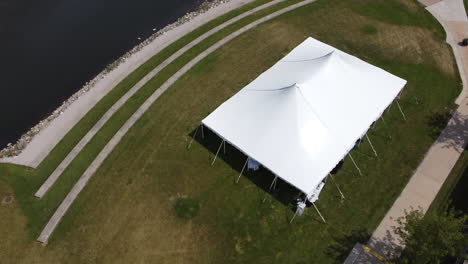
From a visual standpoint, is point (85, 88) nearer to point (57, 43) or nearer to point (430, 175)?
point (57, 43)

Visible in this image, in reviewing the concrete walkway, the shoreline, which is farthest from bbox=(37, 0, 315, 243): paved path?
the concrete walkway

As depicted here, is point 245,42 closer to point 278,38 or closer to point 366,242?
point 278,38

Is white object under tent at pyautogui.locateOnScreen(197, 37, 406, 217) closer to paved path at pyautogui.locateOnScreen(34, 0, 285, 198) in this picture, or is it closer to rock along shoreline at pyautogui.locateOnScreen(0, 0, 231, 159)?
paved path at pyautogui.locateOnScreen(34, 0, 285, 198)

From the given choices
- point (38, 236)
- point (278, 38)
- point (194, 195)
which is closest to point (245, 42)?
point (278, 38)

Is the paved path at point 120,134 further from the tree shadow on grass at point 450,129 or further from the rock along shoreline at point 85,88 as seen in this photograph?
the tree shadow on grass at point 450,129

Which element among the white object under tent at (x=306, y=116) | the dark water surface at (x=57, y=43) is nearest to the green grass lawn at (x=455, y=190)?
the white object under tent at (x=306, y=116)
